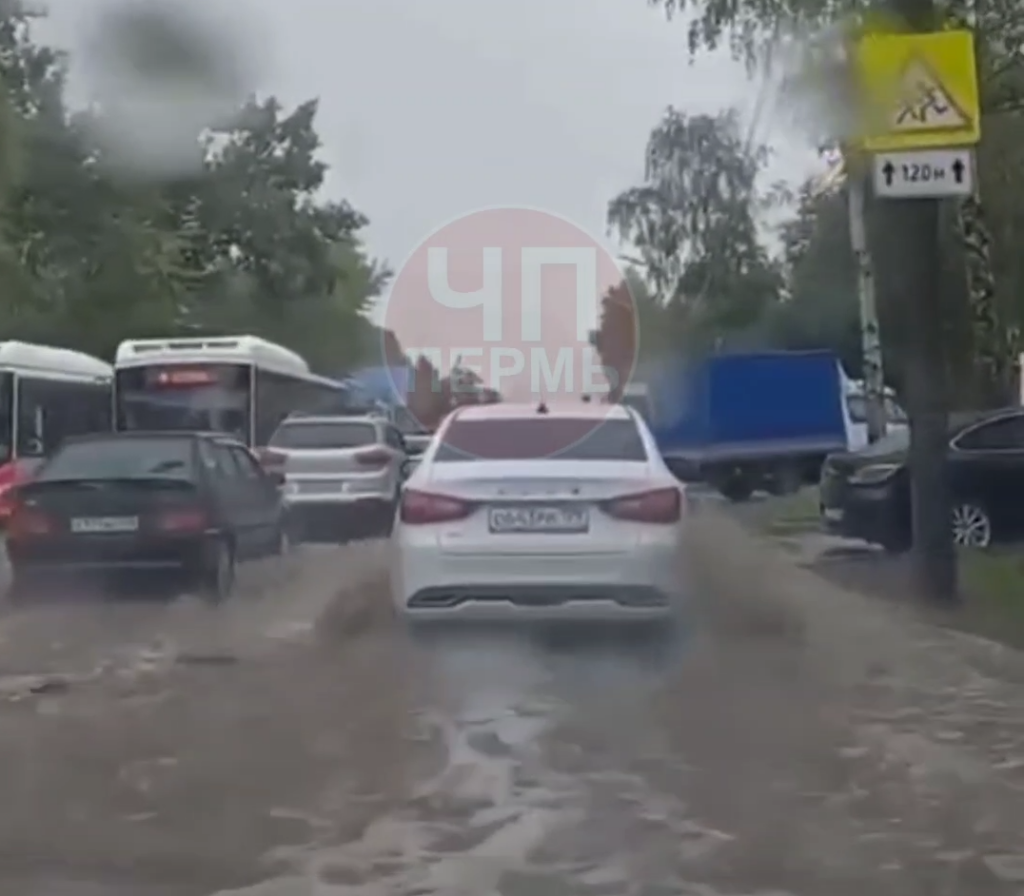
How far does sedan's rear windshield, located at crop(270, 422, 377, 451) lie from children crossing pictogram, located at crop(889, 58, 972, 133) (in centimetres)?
871

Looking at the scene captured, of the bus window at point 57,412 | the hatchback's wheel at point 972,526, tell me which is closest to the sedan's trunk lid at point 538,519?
the hatchback's wheel at point 972,526

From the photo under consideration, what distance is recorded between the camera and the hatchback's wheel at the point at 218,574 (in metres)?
14.1

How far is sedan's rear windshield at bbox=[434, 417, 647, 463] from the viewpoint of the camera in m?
11.6

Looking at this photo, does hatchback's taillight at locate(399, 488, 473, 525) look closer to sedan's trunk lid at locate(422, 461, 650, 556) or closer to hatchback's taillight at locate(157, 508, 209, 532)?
sedan's trunk lid at locate(422, 461, 650, 556)

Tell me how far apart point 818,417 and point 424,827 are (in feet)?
89.8

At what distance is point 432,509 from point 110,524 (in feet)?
12.2

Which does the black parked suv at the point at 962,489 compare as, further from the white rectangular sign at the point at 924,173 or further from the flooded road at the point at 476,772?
the flooded road at the point at 476,772

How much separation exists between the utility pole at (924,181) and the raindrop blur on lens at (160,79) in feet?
13.6

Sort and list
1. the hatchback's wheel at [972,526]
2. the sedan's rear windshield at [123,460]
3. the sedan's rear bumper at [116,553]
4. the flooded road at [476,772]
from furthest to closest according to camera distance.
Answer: the hatchback's wheel at [972,526], the sedan's rear windshield at [123,460], the sedan's rear bumper at [116,553], the flooded road at [476,772]

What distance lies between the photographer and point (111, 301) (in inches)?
923

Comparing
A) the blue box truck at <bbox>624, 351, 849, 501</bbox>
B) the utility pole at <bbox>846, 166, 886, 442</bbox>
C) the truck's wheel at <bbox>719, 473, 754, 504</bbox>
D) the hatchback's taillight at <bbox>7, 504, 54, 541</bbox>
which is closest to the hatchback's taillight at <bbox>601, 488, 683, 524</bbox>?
the hatchback's taillight at <bbox>7, 504, 54, 541</bbox>

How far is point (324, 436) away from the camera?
20.7 meters

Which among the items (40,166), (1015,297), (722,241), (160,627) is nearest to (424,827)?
(160,627)

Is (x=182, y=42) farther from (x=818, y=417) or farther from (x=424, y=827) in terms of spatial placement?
(x=818, y=417)
